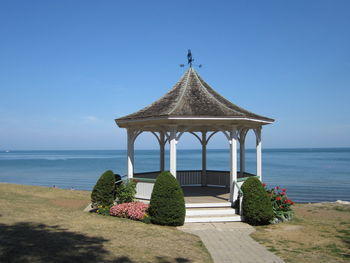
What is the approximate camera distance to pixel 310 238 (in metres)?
9.20

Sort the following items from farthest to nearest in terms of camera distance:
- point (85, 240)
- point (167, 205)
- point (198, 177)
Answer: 1. point (198, 177)
2. point (167, 205)
3. point (85, 240)

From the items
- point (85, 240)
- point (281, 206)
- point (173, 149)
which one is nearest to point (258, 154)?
point (281, 206)

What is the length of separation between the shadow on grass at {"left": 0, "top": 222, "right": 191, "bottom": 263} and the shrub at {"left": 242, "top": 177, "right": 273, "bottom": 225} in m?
4.35

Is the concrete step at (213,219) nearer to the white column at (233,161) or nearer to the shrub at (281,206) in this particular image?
the white column at (233,161)

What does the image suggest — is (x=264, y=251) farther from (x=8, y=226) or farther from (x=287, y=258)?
(x=8, y=226)

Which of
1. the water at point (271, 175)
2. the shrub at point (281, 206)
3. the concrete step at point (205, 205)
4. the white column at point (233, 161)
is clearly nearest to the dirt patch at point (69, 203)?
the concrete step at point (205, 205)

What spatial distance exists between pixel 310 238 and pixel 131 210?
561 centimetres

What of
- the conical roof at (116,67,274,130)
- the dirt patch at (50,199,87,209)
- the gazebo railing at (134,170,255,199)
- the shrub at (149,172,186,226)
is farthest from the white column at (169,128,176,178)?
the dirt patch at (50,199,87,209)

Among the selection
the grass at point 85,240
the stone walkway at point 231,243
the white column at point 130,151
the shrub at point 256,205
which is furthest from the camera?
the white column at point 130,151

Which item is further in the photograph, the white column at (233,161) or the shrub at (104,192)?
the shrub at (104,192)

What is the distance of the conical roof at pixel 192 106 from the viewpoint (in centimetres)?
1133

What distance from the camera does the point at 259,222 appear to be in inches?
Result: 422

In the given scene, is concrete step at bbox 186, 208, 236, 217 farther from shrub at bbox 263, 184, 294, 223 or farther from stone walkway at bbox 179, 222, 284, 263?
shrub at bbox 263, 184, 294, 223

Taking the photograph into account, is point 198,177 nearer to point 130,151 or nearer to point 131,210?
point 130,151
